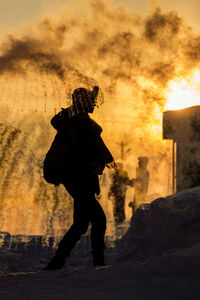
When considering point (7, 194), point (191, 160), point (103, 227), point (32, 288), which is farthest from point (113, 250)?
point (7, 194)

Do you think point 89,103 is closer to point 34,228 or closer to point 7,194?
point 34,228

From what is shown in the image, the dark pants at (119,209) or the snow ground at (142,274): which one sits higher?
the dark pants at (119,209)

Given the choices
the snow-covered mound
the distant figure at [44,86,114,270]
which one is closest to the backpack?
the distant figure at [44,86,114,270]

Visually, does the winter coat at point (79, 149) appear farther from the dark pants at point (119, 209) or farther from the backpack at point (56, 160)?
the dark pants at point (119, 209)

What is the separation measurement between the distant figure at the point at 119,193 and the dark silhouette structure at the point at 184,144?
14.8 feet

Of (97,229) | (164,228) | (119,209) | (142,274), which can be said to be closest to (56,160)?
(97,229)

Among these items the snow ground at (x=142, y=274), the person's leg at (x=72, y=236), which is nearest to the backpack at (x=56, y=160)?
the person's leg at (x=72, y=236)

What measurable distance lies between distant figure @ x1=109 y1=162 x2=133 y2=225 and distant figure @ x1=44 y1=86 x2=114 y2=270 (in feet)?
32.4

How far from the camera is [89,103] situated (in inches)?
127

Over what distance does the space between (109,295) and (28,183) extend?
8.41m

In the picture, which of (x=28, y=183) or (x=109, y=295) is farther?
(x=28, y=183)

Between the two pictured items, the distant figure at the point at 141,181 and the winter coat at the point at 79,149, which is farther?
the distant figure at the point at 141,181

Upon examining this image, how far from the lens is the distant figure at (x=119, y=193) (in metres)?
12.9

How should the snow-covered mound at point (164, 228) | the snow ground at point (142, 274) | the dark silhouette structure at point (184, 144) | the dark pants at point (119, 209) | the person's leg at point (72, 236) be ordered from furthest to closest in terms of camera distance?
the dark pants at point (119, 209), the dark silhouette structure at point (184, 144), the snow-covered mound at point (164, 228), the person's leg at point (72, 236), the snow ground at point (142, 274)
